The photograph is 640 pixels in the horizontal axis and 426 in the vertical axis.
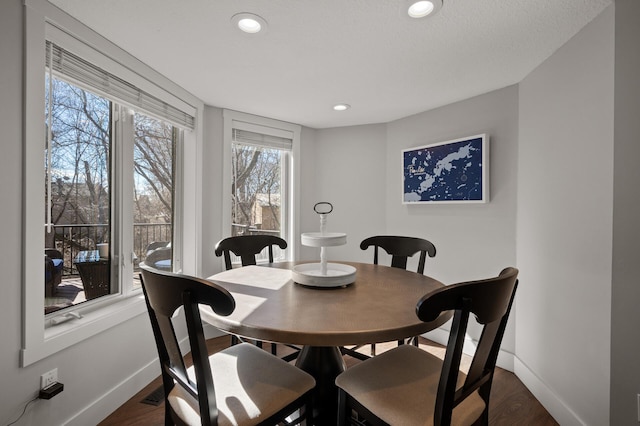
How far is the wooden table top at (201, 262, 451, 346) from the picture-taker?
42.1 inches

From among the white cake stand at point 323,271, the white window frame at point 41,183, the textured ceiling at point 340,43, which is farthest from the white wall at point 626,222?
the white window frame at point 41,183

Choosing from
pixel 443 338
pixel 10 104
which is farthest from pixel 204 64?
pixel 443 338

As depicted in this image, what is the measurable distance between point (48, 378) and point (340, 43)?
2363mm

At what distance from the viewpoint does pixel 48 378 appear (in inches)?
60.8

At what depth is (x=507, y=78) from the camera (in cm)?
239

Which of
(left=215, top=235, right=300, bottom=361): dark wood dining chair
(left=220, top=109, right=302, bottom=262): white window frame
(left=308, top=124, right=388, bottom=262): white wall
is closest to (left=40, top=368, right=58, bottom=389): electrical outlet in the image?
(left=215, top=235, right=300, bottom=361): dark wood dining chair

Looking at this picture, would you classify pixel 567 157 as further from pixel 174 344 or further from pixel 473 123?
pixel 174 344

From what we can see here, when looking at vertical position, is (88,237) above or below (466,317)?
above

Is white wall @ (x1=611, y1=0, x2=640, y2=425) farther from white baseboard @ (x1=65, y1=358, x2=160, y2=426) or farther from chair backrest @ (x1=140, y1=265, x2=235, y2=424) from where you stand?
white baseboard @ (x1=65, y1=358, x2=160, y2=426)

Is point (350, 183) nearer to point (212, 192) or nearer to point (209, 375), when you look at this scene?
point (212, 192)

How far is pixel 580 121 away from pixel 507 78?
781mm

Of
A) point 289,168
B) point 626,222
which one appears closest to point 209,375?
point 626,222

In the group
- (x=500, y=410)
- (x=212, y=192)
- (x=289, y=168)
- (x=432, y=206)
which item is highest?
(x=289, y=168)

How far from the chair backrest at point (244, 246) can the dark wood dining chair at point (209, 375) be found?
975 millimetres
